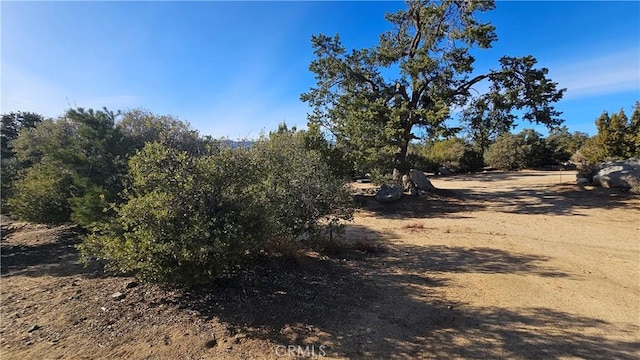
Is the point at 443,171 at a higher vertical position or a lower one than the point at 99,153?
lower

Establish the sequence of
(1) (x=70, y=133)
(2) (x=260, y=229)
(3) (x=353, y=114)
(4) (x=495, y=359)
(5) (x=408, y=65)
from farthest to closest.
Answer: (3) (x=353, y=114) → (5) (x=408, y=65) → (1) (x=70, y=133) → (2) (x=260, y=229) → (4) (x=495, y=359)

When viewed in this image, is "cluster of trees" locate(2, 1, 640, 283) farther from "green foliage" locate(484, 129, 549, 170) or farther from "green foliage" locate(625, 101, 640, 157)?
"green foliage" locate(484, 129, 549, 170)

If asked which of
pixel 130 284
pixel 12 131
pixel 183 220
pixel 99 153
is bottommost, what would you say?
pixel 130 284

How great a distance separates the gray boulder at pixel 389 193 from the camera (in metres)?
12.6

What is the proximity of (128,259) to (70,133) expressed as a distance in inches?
336

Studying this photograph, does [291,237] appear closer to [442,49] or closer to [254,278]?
[254,278]

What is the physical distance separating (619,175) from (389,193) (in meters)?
9.18

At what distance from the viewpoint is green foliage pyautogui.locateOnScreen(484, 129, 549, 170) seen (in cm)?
2433

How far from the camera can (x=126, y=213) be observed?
3678 millimetres

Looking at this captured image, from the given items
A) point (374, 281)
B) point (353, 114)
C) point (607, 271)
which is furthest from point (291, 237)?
point (353, 114)

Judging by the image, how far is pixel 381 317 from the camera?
157 inches

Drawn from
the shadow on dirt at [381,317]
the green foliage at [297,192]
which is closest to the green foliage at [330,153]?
the green foliage at [297,192]

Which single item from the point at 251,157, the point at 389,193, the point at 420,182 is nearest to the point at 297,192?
the point at 251,157

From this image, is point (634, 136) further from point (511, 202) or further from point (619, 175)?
point (511, 202)
